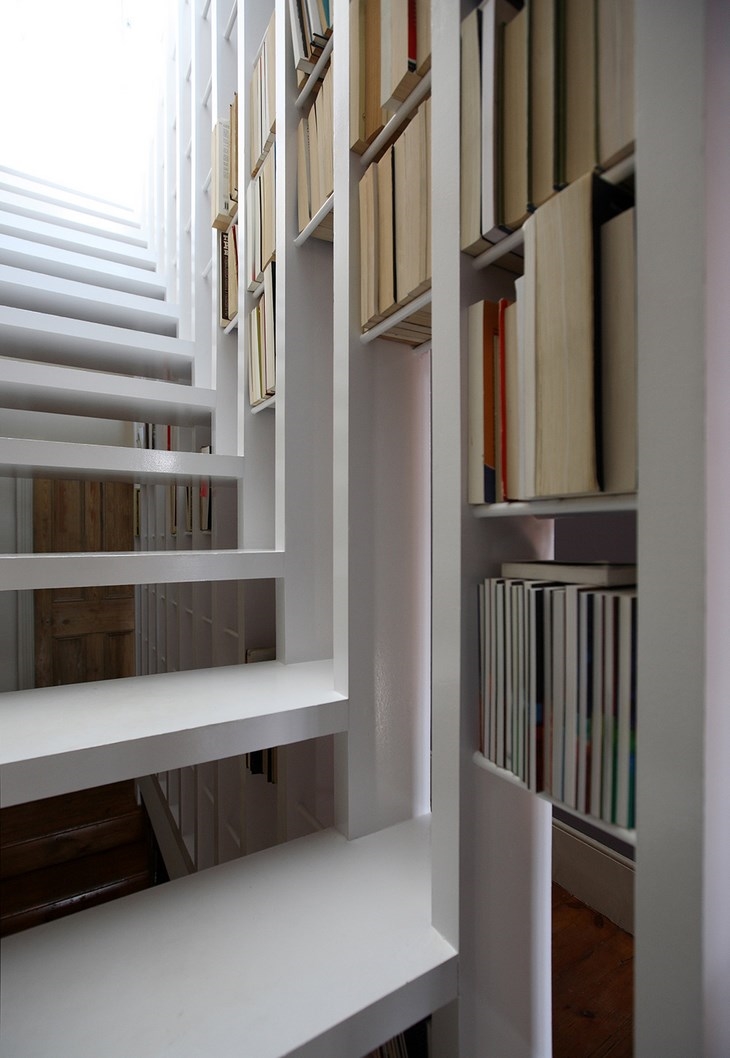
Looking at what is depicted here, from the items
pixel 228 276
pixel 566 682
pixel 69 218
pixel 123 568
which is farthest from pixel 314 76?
pixel 69 218

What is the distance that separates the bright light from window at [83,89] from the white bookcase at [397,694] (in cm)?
204

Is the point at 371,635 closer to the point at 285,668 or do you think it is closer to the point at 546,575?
the point at 285,668

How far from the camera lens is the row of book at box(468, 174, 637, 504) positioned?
598 mm

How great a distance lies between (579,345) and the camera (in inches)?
24.5

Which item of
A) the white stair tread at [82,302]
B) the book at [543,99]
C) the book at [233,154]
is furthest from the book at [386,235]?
the white stair tread at [82,302]

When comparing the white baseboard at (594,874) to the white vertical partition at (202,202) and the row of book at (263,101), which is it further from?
the row of book at (263,101)

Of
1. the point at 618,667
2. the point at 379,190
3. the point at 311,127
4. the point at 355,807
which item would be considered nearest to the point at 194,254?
the point at 311,127

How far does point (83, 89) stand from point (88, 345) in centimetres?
248

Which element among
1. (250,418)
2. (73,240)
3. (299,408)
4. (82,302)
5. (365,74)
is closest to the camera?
(365,74)

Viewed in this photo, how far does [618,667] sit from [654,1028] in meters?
0.35

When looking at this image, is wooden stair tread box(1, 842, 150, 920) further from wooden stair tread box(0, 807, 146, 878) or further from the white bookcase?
the white bookcase

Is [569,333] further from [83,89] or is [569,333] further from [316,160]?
[83,89]

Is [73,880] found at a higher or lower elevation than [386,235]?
lower

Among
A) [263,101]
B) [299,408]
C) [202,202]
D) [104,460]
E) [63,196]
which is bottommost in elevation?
[104,460]
